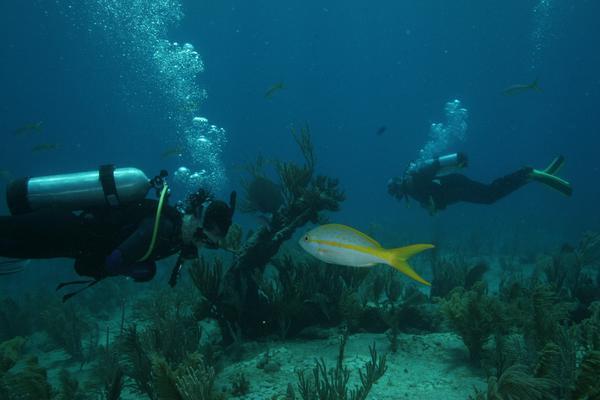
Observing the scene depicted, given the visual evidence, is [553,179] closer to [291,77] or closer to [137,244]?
[137,244]

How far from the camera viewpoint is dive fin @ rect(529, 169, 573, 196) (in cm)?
1019

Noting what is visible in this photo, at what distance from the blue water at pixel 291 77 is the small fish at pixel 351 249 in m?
15.6

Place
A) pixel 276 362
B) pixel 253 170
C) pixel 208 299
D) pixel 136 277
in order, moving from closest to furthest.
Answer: pixel 136 277
pixel 276 362
pixel 208 299
pixel 253 170

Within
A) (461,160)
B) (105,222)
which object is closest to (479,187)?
(461,160)

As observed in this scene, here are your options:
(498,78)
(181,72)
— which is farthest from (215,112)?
(498,78)

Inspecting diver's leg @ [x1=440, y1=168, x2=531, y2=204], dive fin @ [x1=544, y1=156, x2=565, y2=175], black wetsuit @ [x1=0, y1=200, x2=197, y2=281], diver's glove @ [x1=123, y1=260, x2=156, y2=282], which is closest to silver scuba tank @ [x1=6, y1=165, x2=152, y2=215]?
black wetsuit @ [x1=0, y1=200, x2=197, y2=281]

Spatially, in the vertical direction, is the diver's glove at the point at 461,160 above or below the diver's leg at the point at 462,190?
above

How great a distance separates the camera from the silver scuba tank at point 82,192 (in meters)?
3.78

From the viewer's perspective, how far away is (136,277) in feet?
10.7

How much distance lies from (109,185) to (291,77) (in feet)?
308

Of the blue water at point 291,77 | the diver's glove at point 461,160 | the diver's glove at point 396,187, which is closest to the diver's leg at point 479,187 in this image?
the diver's glove at point 461,160

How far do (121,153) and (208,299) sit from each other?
102 m

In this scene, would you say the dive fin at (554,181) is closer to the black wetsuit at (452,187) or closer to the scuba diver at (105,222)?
the black wetsuit at (452,187)

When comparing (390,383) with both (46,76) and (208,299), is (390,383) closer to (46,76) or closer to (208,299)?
(208,299)
